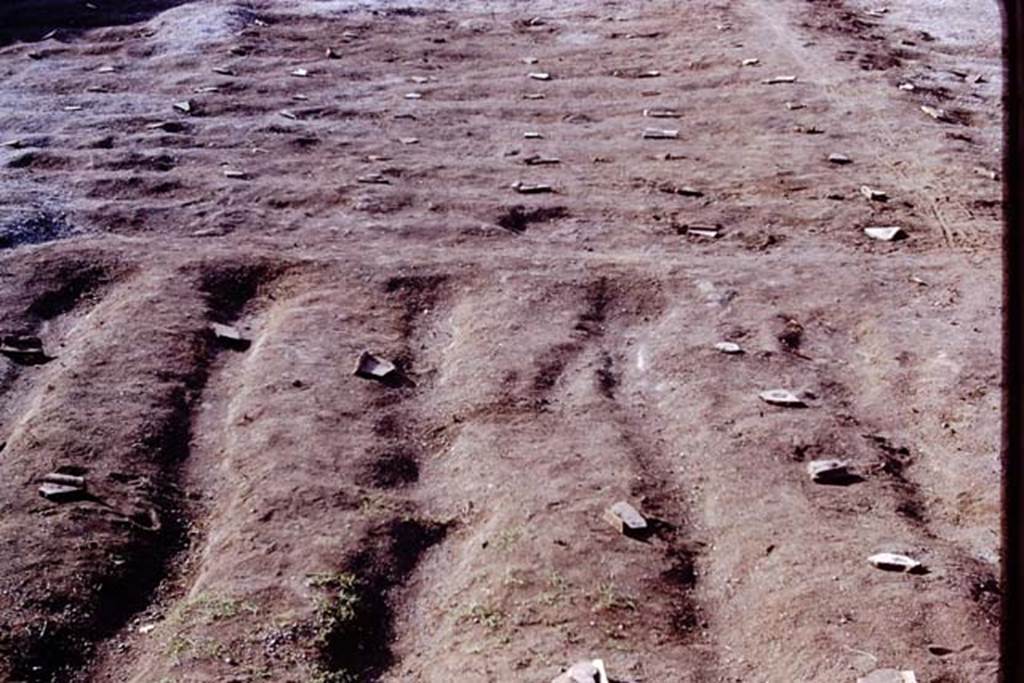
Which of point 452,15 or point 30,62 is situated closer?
point 30,62

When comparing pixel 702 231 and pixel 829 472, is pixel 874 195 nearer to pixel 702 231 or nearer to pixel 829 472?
pixel 702 231

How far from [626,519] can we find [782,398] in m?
1.06

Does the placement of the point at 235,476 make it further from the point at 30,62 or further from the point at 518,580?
the point at 30,62

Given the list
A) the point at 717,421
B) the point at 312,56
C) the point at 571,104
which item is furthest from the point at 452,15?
the point at 717,421

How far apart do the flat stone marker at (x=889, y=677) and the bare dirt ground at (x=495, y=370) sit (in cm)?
6

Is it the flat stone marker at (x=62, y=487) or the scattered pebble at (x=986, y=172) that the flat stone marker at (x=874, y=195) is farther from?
the flat stone marker at (x=62, y=487)

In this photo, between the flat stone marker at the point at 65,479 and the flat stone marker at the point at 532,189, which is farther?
the flat stone marker at the point at 532,189

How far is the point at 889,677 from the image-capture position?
3.28 metres

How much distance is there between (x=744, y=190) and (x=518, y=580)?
3787 millimetres

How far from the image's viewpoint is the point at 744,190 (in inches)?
279

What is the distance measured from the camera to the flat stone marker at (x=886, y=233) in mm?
6411

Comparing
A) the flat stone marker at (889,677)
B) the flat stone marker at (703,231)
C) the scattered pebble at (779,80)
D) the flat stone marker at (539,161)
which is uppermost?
the flat stone marker at (889,677)

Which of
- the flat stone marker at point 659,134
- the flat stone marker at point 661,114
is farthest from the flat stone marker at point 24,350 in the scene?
the flat stone marker at point 661,114

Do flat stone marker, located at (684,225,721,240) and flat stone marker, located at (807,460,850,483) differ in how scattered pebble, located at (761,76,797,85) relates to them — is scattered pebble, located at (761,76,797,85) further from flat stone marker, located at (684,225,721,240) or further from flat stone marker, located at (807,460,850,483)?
flat stone marker, located at (807,460,850,483)
